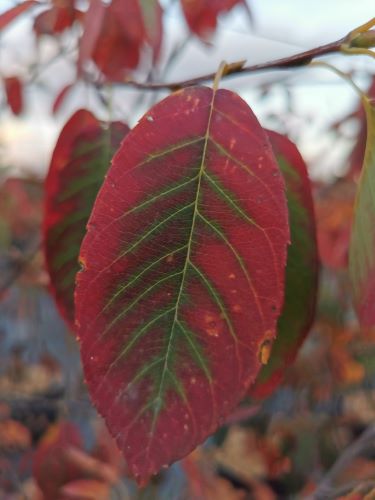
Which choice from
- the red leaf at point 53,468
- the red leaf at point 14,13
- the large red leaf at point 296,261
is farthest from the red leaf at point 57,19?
the red leaf at point 53,468

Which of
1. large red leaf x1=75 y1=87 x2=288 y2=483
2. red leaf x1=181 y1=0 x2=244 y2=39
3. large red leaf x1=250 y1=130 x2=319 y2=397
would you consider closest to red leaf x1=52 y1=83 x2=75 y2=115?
red leaf x1=181 y1=0 x2=244 y2=39

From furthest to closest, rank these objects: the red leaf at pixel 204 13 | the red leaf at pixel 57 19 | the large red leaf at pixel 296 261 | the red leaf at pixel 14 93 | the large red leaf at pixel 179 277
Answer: the red leaf at pixel 14 93
the red leaf at pixel 204 13
the red leaf at pixel 57 19
the large red leaf at pixel 296 261
the large red leaf at pixel 179 277

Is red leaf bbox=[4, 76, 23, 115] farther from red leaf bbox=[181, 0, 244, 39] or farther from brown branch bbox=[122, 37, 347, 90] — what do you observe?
brown branch bbox=[122, 37, 347, 90]

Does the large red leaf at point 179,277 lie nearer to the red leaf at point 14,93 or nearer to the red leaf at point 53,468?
the red leaf at point 53,468

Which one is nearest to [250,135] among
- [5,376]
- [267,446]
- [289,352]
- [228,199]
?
[228,199]

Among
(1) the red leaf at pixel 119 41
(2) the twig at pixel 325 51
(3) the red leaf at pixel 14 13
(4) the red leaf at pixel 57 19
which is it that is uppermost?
(3) the red leaf at pixel 14 13

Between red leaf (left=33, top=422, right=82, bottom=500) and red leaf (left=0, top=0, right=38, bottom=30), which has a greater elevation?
red leaf (left=0, top=0, right=38, bottom=30)
